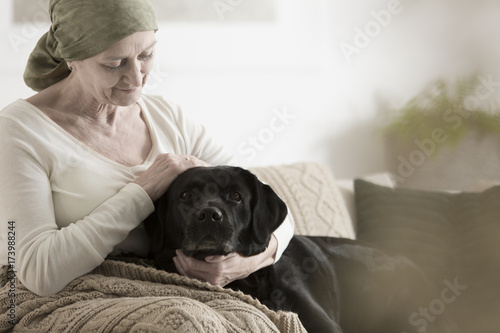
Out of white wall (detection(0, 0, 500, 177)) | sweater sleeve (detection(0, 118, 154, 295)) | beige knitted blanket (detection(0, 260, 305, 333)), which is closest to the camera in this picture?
beige knitted blanket (detection(0, 260, 305, 333))

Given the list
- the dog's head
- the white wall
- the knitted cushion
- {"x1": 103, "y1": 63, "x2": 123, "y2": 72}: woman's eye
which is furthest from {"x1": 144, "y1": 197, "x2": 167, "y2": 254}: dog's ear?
the white wall

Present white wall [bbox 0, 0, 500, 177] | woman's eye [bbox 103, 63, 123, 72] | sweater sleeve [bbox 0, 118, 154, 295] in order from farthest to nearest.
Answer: white wall [bbox 0, 0, 500, 177]
woman's eye [bbox 103, 63, 123, 72]
sweater sleeve [bbox 0, 118, 154, 295]

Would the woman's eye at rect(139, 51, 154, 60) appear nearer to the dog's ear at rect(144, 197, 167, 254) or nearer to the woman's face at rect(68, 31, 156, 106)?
the woman's face at rect(68, 31, 156, 106)

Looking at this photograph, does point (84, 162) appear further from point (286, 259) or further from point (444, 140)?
point (444, 140)

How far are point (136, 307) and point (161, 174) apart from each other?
1.41 ft

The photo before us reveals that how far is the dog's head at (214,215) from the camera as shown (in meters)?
1.43

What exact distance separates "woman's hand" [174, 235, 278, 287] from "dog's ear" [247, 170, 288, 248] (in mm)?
65

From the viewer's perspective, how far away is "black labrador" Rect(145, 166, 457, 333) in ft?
4.83

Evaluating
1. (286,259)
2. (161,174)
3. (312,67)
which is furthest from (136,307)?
(312,67)

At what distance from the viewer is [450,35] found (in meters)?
3.52

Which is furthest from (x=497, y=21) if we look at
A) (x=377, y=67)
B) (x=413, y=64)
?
(x=377, y=67)

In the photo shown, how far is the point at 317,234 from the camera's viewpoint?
7.15 feet

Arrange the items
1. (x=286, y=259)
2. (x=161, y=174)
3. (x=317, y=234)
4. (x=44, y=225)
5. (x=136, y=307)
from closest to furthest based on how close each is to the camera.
A: (x=136, y=307) < (x=44, y=225) < (x=161, y=174) < (x=286, y=259) < (x=317, y=234)

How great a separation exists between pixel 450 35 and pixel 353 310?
228 cm
